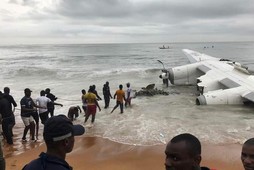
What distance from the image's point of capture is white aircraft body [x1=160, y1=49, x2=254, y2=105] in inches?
619

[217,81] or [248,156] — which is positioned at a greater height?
[248,156]

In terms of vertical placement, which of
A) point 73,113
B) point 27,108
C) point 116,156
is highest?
point 27,108

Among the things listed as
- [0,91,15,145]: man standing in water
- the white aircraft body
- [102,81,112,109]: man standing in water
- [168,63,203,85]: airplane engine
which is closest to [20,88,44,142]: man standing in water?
[0,91,15,145]: man standing in water

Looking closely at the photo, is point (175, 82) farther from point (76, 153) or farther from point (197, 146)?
point (197, 146)

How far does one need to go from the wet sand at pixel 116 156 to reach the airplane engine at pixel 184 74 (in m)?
14.0

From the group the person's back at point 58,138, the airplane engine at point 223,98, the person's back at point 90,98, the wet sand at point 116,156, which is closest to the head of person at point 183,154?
the person's back at point 58,138

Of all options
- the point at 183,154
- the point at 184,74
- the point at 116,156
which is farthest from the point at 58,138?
→ the point at 184,74

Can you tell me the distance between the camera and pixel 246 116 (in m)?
13.5

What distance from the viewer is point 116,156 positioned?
351 inches

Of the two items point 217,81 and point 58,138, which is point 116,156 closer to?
point 58,138

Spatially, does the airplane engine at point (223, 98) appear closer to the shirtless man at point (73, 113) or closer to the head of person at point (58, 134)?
the shirtless man at point (73, 113)

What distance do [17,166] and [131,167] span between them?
3059 millimetres

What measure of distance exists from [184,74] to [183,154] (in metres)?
21.9

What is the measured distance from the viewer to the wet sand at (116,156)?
811 cm
